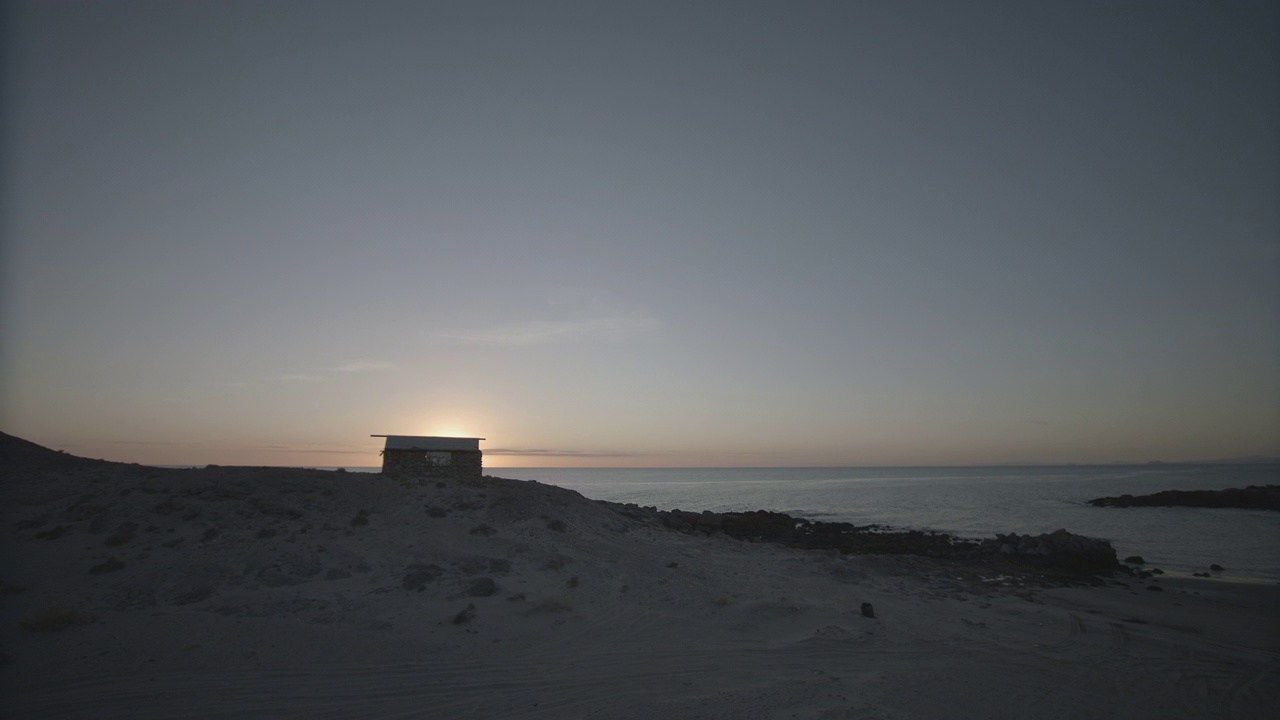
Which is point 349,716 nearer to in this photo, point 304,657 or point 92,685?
point 304,657

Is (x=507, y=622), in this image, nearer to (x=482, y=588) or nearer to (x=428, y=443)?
(x=482, y=588)

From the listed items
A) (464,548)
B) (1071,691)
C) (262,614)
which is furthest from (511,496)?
(1071,691)

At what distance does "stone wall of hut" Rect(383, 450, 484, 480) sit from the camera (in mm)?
26469

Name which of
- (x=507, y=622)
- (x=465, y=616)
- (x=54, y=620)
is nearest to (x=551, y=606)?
(x=507, y=622)

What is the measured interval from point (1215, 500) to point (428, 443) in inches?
2858

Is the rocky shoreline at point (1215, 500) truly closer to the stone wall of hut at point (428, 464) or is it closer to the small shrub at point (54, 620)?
the stone wall of hut at point (428, 464)

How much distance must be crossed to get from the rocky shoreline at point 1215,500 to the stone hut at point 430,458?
6479 cm

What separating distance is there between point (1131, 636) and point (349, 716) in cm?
1784

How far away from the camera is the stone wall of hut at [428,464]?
26.5 m

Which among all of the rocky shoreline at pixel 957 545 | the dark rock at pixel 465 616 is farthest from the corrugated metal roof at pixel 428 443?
the dark rock at pixel 465 616

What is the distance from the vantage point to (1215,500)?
55.7 metres

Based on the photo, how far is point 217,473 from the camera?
21.3 metres

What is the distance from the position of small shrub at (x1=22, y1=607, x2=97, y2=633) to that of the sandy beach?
1.3 inches

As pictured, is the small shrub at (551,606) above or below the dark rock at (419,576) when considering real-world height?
below
